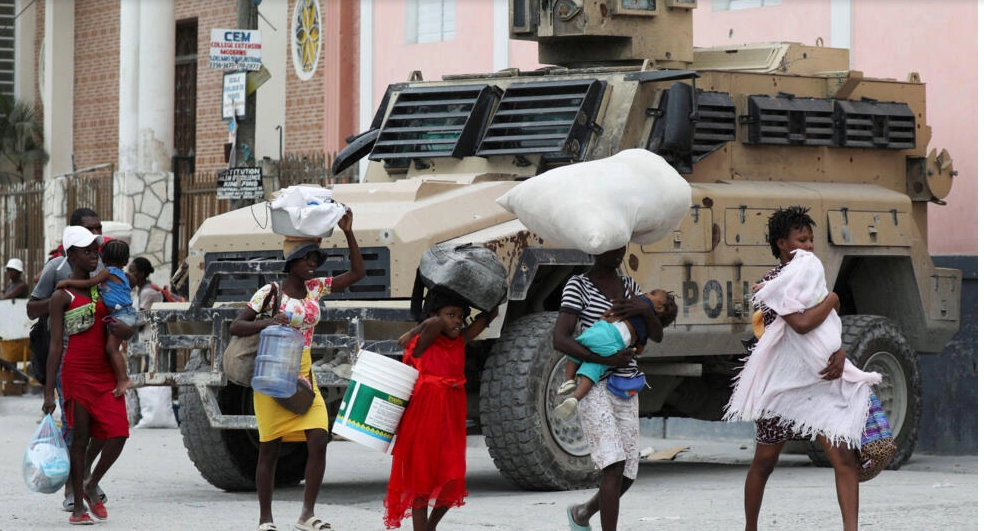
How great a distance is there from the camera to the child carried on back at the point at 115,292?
9.31 meters

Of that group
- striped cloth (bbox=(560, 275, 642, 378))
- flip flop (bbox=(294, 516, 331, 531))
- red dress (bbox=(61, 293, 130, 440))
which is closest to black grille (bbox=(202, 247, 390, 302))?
red dress (bbox=(61, 293, 130, 440))

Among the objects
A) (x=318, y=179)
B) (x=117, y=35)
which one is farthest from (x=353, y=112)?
(x=117, y=35)

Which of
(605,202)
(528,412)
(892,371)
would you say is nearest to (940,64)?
(892,371)

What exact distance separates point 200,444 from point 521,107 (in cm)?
289

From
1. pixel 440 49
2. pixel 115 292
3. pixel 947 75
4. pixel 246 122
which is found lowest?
pixel 115 292

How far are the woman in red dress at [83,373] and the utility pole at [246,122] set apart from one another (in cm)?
550

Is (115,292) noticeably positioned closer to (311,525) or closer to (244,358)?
(244,358)

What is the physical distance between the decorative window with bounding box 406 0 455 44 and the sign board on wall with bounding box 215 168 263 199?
499cm

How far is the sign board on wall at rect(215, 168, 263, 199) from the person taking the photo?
1450cm

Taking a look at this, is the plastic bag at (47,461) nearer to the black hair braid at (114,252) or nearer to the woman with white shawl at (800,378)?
the black hair braid at (114,252)

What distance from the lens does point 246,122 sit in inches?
584

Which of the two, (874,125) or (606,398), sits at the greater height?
(874,125)

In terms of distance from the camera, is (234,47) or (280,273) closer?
(280,273)

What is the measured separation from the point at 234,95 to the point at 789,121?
16.3ft
